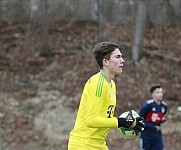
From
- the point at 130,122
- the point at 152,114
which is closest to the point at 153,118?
the point at 152,114

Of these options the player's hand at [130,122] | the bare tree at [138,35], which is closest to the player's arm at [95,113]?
the player's hand at [130,122]

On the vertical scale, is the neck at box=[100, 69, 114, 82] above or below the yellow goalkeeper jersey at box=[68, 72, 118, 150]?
above

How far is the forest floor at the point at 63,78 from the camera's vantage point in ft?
45.8

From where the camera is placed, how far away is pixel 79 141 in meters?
5.34

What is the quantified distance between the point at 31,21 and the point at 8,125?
22.0ft

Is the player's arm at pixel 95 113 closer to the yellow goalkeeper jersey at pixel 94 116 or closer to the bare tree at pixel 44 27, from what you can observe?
the yellow goalkeeper jersey at pixel 94 116

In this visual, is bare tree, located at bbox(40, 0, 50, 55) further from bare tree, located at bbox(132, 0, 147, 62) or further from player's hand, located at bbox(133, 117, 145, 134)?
player's hand, located at bbox(133, 117, 145, 134)

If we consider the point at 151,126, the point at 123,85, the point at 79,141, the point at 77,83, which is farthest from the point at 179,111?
the point at 79,141

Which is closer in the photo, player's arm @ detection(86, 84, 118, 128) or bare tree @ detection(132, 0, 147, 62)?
player's arm @ detection(86, 84, 118, 128)

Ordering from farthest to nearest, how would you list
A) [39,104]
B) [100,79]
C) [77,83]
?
[77,83], [39,104], [100,79]

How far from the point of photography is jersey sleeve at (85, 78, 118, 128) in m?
5.18

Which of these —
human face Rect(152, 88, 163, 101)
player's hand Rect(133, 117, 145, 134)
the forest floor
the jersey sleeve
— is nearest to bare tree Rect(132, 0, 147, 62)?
the forest floor

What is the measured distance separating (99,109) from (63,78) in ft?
39.8

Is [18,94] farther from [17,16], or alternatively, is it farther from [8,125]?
[17,16]
